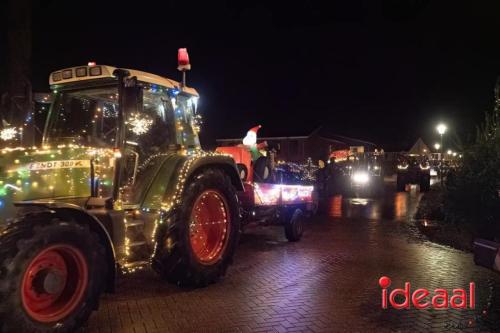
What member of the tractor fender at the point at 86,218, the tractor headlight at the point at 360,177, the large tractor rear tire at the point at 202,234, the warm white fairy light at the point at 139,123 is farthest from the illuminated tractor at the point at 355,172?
the tractor fender at the point at 86,218

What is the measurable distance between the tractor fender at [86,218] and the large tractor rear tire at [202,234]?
3.36 feet

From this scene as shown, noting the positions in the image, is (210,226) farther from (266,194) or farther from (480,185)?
(480,185)

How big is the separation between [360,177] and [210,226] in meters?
21.8

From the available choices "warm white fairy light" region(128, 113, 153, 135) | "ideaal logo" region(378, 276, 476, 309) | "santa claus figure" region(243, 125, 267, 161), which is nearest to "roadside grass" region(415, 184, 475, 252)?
"ideaal logo" region(378, 276, 476, 309)

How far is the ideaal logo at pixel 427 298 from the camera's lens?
6039 mm

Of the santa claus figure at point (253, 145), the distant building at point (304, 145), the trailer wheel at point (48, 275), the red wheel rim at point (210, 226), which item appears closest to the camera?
the trailer wheel at point (48, 275)

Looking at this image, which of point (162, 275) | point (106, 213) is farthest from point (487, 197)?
point (106, 213)

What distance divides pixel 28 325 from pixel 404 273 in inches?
221

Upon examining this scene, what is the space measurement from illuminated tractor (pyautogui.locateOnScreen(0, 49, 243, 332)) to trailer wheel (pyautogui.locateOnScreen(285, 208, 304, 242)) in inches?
117

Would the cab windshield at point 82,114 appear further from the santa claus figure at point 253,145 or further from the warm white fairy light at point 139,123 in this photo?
the santa claus figure at point 253,145

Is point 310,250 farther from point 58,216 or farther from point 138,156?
point 58,216

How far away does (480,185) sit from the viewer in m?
9.98

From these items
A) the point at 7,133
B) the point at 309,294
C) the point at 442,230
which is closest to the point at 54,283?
the point at 7,133

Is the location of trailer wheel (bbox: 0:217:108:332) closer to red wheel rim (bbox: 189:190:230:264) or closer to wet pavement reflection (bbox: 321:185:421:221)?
red wheel rim (bbox: 189:190:230:264)
